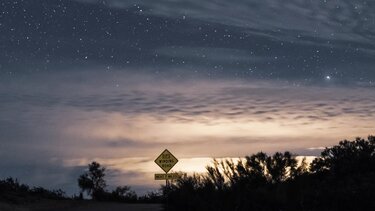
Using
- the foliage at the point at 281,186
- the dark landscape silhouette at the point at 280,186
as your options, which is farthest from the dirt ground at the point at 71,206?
the foliage at the point at 281,186

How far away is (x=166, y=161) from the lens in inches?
1169

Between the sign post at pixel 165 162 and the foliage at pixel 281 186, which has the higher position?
the sign post at pixel 165 162

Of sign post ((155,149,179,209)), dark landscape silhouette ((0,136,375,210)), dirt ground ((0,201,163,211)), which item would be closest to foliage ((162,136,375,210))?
dark landscape silhouette ((0,136,375,210))

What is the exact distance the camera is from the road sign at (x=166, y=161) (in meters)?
29.4

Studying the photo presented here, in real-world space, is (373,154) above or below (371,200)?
above

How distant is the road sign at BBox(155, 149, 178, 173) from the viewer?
2936 cm

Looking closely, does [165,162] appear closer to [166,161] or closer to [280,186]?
[166,161]

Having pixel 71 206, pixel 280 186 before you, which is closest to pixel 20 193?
pixel 71 206

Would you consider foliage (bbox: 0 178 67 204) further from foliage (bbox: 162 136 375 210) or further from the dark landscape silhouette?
foliage (bbox: 162 136 375 210)

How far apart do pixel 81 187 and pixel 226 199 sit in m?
21.4

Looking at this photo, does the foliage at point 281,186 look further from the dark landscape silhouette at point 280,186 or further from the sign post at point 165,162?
the sign post at point 165,162

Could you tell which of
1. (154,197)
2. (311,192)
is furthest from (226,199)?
(154,197)

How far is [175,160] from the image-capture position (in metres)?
29.5

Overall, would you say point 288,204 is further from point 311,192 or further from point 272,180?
point 272,180
